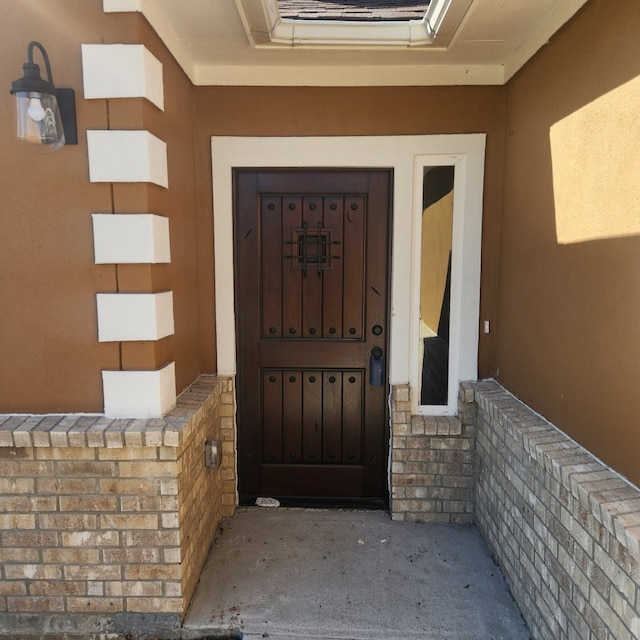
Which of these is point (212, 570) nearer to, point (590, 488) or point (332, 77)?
point (590, 488)

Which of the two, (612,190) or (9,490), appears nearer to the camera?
(612,190)

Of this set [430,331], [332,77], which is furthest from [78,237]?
[430,331]

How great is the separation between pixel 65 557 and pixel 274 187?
2.34 meters

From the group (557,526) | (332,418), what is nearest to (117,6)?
(332,418)

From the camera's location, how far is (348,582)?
2479mm

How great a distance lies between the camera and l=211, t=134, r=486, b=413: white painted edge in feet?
9.41

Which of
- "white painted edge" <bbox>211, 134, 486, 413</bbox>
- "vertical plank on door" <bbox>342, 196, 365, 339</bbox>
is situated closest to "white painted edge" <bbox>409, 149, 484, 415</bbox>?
"white painted edge" <bbox>211, 134, 486, 413</bbox>

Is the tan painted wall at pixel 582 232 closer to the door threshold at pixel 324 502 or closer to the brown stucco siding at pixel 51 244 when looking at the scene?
the door threshold at pixel 324 502

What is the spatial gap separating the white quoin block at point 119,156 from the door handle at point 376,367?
1.76 metres

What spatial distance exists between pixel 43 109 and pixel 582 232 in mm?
2366

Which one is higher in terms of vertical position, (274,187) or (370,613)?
(274,187)

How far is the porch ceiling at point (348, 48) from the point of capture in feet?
7.25

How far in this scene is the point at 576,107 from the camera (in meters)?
2.05

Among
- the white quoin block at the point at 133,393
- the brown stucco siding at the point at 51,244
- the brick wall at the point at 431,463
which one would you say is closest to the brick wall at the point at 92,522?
the white quoin block at the point at 133,393
